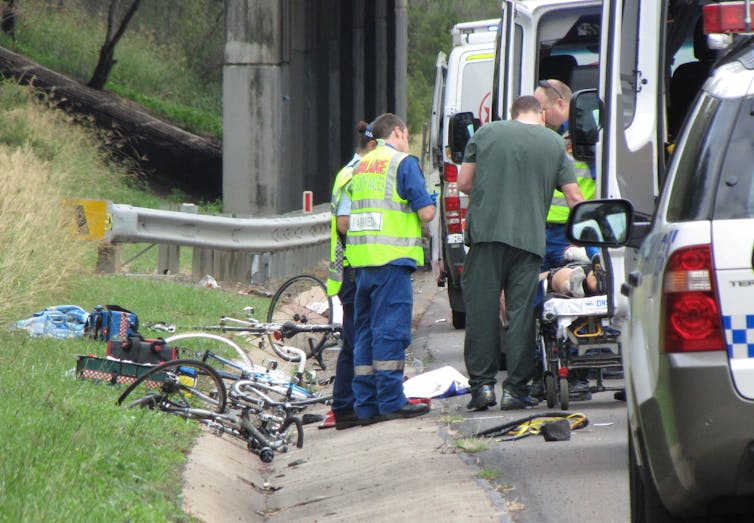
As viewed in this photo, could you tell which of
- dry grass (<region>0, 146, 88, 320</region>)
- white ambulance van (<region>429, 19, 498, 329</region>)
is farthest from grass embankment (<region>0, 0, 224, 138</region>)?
dry grass (<region>0, 146, 88, 320</region>)

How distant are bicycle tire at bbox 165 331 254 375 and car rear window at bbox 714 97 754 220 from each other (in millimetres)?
5651

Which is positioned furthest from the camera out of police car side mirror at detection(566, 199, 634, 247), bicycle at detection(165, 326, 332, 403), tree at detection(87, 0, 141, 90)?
tree at detection(87, 0, 141, 90)

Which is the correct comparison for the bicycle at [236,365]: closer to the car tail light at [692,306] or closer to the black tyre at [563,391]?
the black tyre at [563,391]

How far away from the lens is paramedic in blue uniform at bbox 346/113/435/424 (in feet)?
28.9

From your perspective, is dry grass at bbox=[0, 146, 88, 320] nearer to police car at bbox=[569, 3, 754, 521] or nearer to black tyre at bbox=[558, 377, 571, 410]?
black tyre at bbox=[558, 377, 571, 410]

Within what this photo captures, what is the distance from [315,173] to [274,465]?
60.9 feet

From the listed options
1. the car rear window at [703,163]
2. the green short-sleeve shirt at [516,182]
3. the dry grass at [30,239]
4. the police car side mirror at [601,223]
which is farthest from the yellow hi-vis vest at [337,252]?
the car rear window at [703,163]

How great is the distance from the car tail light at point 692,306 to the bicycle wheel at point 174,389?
4.24 m

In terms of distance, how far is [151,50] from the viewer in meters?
43.5

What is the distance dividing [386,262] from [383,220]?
253mm

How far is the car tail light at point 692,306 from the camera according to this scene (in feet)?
13.3

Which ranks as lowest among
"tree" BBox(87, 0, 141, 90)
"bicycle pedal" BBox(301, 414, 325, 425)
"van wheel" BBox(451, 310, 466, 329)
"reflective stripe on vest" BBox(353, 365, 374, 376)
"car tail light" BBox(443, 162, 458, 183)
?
"bicycle pedal" BBox(301, 414, 325, 425)

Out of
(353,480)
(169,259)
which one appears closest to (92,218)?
(169,259)

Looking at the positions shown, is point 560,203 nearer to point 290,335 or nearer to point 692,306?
point 290,335
